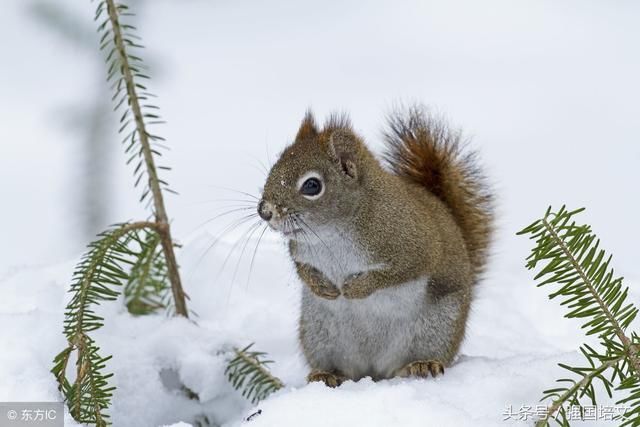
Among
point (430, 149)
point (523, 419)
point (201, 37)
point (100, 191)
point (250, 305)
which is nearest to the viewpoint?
point (523, 419)

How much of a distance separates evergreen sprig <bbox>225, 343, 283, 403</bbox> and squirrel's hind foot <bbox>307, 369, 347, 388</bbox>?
0.07m

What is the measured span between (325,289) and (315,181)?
242mm

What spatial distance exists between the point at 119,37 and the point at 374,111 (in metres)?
2.34

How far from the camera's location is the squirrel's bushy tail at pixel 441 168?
2354mm

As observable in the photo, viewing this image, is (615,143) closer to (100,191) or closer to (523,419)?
(100,191)

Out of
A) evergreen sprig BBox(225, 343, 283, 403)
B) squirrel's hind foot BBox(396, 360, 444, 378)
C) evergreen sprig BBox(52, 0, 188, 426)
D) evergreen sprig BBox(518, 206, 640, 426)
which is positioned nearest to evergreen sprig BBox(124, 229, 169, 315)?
evergreen sprig BBox(52, 0, 188, 426)

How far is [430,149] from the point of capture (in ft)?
7.70

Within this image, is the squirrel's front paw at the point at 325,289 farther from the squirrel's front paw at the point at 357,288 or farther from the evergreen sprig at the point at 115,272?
the evergreen sprig at the point at 115,272

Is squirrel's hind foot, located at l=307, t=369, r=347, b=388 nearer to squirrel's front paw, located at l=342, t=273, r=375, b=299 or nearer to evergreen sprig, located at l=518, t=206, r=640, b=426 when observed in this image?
squirrel's front paw, located at l=342, t=273, r=375, b=299

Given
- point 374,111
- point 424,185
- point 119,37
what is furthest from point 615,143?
point 119,37

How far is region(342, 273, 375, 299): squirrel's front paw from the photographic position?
196cm

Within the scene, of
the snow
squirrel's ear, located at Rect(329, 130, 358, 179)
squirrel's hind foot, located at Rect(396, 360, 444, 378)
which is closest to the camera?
the snow

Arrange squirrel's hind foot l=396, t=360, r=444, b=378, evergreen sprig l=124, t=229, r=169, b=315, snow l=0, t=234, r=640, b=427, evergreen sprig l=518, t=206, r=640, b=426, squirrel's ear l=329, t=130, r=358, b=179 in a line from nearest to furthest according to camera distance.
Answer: evergreen sprig l=518, t=206, r=640, b=426
snow l=0, t=234, r=640, b=427
squirrel's hind foot l=396, t=360, r=444, b=378
squirrel's ear l=329, t=130, r=358, b=179
evergreen sprig l=124, t=229, r=169, b=315

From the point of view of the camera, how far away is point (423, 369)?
1.94 meters
